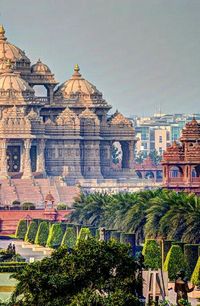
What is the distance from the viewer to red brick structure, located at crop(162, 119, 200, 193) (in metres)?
105

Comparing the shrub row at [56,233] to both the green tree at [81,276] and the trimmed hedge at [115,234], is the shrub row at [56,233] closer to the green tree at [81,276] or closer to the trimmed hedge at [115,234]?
the trimmed hedge at [115,234]

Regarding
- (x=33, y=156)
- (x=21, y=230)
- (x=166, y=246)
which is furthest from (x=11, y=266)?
(x=33, y=156)

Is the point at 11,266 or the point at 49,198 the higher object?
the point at 49,198

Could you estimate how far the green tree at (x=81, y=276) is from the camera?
143 feet

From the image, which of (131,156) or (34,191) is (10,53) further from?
(34,191)

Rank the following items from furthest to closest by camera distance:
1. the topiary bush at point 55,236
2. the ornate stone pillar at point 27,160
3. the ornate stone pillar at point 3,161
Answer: the ornate stone pillar at point 3,161
the ornate stone pillar at point 27,160
the topiary bush at point 55,236

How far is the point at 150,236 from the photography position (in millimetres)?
77375

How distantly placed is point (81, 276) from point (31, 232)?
191 ft

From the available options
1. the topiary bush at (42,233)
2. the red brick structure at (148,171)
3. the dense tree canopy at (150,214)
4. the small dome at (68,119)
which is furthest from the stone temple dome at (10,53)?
the topiary bush at (42,233)

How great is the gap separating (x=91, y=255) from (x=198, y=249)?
63.4 ft

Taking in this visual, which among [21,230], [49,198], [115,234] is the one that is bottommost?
[115,234]

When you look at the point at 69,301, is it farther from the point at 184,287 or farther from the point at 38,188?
the point at 38,188

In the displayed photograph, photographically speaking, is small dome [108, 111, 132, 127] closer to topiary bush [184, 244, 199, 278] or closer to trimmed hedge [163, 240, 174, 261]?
trimmed hedge [163, 240, 174, 261]

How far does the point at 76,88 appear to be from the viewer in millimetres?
160375
